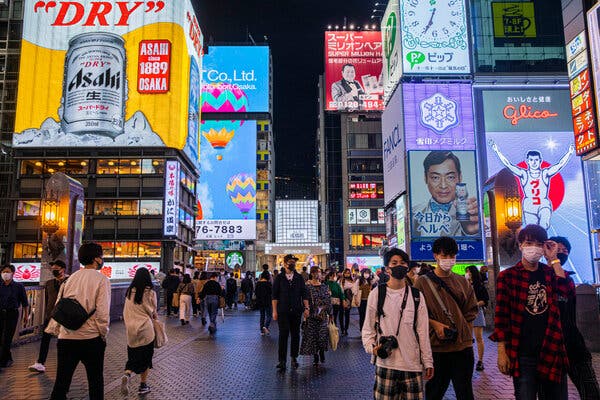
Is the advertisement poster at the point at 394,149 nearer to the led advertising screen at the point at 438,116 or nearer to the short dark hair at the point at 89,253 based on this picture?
the led advertising screen at the point at 438,116

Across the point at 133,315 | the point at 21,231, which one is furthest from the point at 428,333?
the point at 21,231

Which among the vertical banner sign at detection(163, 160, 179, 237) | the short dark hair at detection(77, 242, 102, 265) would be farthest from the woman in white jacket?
the vertical banner sign at detection(163, 160, 179, 237)

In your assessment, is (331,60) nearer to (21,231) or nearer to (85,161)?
(85,161)

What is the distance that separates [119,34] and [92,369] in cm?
5046

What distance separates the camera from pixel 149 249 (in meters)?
50.6

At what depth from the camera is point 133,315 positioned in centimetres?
744

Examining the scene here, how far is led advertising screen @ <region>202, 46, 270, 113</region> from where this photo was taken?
76812 millimetres

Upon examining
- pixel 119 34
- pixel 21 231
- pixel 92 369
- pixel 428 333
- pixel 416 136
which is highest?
pixel 119 34

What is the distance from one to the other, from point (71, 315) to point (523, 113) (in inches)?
1455

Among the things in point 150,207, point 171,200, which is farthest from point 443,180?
point 150,207

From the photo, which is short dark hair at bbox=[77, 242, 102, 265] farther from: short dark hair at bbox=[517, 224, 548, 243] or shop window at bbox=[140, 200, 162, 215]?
shop window at bbox=[140, 200, 162, 215]

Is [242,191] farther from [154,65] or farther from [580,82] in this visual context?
[580,82]

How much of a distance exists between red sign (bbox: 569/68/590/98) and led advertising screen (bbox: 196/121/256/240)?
185 feet

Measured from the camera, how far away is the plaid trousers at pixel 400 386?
14.5 ft
